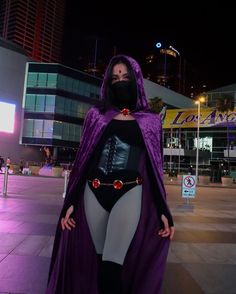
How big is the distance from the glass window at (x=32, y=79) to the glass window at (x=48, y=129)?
20.2 feet

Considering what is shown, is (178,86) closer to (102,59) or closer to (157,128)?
(102,59)

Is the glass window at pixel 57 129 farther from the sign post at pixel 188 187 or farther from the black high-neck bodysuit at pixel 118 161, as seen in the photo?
the black high-neck bodysuit at pixel 118 161

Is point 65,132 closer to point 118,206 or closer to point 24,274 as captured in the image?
point 24,274

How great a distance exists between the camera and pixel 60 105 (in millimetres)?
65188

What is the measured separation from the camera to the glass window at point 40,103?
64.0 metres

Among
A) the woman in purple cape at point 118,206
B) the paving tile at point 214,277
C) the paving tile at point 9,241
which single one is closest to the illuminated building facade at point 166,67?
the paving tile at point 9,241

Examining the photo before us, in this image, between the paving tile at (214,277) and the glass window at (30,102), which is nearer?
the paving tile at (214,277)

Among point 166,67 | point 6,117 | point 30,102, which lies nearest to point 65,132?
point 30,102

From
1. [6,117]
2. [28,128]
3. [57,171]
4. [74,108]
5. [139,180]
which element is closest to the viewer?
[139,180]

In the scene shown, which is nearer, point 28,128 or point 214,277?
point 214,277

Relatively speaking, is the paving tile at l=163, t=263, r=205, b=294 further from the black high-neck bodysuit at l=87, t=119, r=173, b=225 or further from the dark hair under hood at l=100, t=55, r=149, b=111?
the dark hair under hood at l=100, t=55, r=149, b=111

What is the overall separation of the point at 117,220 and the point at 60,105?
208 feet

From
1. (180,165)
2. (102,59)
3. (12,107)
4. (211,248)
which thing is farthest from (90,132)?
(102,59)

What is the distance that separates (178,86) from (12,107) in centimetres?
11869
